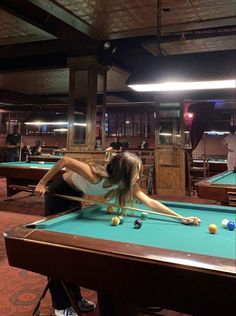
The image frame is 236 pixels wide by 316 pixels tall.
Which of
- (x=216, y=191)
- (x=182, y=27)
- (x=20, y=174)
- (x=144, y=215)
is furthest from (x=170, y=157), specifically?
(x=144, y=215)

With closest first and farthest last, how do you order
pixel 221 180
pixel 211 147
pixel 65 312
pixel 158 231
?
pixel 158 231, pixel 65 312, pixel 221 180, pixel 211 147

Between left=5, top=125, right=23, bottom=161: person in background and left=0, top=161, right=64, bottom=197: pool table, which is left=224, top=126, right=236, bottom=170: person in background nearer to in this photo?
left=0, top=161, right=64, bottom=197: pool table

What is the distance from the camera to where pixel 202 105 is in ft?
35.3

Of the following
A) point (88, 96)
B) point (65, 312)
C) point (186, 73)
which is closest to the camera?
point (65, 312)

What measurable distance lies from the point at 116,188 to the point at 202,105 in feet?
30.1

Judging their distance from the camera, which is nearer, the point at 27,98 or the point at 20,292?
the point at 20,292

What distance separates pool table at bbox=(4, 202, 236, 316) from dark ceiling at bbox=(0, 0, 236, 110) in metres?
1.94

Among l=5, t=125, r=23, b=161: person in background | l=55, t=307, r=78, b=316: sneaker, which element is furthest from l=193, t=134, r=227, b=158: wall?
l=55, t=307, r=78, b=316: sneaker

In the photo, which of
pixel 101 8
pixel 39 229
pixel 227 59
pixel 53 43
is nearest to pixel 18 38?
pixel 53 43

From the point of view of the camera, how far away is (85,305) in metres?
2.30

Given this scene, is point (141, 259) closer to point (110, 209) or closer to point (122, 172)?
point (122, 172)

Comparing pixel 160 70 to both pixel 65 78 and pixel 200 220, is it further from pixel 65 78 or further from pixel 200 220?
pixel 65 78

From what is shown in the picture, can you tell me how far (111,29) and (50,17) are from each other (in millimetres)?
927

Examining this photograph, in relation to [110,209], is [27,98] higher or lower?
higher
